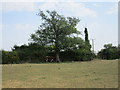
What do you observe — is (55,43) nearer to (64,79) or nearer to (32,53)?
(32,53)

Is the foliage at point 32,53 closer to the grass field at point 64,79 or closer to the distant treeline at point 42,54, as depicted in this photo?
the distant treeline at point 42,54

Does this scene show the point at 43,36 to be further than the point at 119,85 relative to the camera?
Yes

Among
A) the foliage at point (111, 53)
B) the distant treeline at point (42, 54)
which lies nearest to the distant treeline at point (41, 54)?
the distant treeline at point (42, 54)

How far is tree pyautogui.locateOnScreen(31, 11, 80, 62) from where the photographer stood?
33312 mm

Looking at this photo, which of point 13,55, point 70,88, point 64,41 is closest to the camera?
point 70,88

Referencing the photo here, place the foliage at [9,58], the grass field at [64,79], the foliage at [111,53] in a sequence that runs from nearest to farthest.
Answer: the grass field at [64,79]
the foliage at [9,58]
the foliage at [111,53]

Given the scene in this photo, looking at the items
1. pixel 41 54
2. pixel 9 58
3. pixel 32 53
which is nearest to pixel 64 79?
pixel 9 58

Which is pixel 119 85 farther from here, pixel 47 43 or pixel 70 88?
pixel 47 43

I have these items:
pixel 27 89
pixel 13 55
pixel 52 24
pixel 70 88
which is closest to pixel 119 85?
pixel 70 88

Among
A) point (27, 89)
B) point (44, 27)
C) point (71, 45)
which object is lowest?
point (27, 89)

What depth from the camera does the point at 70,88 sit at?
7.40 m

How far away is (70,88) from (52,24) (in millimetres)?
26845

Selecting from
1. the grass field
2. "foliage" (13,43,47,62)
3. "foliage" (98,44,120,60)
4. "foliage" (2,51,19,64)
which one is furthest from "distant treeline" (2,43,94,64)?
the grass field

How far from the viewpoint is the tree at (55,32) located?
1312 inches
